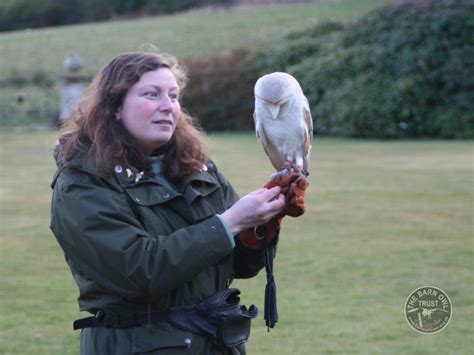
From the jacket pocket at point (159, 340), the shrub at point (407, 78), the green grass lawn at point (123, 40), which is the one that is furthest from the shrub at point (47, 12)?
the jacket pocket at point (159, 340)

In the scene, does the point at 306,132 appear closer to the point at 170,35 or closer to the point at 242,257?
the point at 242,257

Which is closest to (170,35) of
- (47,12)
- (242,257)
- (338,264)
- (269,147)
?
(47,12)

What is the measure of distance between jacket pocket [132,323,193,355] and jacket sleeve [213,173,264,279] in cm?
46

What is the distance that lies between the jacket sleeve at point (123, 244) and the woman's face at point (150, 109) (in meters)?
0.25

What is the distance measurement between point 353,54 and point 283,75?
2316 centimetres

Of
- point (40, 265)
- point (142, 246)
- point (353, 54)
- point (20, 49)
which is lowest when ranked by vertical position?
point (20, 49)

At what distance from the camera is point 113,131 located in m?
3.26

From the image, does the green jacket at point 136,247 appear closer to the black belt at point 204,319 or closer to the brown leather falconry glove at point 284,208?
the black belt at point 204,319

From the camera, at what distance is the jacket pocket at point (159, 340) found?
3182mm

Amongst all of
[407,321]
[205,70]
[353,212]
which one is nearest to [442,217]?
[353,212]

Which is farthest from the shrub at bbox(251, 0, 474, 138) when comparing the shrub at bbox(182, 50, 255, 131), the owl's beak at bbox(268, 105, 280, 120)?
the owl's beak at bbox(268, 105, 280, 120)

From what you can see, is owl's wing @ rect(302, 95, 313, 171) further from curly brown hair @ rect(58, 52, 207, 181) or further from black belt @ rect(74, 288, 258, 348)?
black belt @ rect(74, 288, 258, 348)

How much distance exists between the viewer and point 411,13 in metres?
25.5

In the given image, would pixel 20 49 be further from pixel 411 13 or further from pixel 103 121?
pixel 103 121
